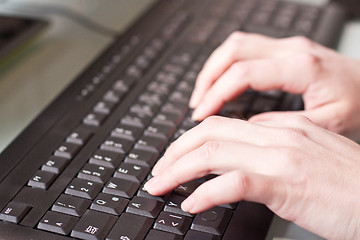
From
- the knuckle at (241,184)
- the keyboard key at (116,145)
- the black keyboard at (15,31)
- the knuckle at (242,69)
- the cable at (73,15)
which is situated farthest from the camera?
the cable at (73,15)

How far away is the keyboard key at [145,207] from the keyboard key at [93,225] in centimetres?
2

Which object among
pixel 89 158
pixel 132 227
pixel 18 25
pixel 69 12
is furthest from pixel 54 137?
pixel 69 12

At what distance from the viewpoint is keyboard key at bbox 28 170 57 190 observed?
508 mm

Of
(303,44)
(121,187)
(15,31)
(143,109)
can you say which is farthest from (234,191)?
(15,31)

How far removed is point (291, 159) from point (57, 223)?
21 centimetres

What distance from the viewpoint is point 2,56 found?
76 cm

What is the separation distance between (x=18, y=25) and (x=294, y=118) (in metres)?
0.49

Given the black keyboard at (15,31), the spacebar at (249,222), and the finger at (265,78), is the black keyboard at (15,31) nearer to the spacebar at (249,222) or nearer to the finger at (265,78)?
the finger at (265,78)

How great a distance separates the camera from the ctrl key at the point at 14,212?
18.6 inches

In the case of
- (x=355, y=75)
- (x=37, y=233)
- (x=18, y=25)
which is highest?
(x=355, y=75)

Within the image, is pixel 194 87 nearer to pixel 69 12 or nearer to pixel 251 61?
pixel 251 61

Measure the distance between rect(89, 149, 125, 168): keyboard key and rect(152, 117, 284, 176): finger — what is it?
1.6 inches

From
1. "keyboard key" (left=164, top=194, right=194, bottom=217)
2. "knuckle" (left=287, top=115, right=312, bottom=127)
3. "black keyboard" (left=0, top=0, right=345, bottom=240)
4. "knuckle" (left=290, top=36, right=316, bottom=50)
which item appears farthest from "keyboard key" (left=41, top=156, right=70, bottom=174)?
"knuckle" (left=290, top=36, right=316, bottom=50)

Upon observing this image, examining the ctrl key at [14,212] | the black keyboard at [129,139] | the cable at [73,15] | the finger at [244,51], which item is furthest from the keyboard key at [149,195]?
the cable at [73,15]
